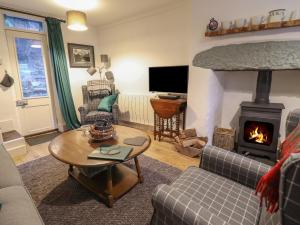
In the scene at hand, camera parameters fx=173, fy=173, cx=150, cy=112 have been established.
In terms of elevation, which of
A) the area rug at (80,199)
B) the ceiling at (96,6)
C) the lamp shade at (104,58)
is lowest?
the area rug at (80,199)

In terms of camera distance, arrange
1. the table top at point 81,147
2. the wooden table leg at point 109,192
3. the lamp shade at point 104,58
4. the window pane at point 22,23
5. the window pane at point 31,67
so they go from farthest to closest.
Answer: the lamp shade at point 104,58 < the window pane at point 31,67 < the window pane at point 22,23 < the wooden table leg at point 109,192 < the table top at point 81,147

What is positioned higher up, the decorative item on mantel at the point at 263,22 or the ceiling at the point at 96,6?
the ceiling at the point at 96,6

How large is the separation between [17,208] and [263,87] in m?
2.73

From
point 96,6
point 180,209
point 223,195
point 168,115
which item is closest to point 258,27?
point 168,115

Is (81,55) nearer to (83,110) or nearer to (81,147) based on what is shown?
(83,110)

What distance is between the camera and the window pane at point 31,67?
3.27m

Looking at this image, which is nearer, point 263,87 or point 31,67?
point 263,87

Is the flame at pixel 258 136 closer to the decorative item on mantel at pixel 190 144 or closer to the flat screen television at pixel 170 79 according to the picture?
the decorative item on mantel at pixel 190 144


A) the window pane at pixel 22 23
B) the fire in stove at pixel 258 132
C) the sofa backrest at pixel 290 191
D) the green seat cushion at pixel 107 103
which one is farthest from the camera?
the green seat cushion at pixel 107 103

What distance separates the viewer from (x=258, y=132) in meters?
2.38

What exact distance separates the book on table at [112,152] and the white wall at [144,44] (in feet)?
7.03

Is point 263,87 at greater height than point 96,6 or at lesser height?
lesser

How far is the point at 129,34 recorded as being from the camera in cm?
378

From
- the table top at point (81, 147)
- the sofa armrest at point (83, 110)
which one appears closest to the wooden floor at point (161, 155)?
the table top at point (81, 147)
